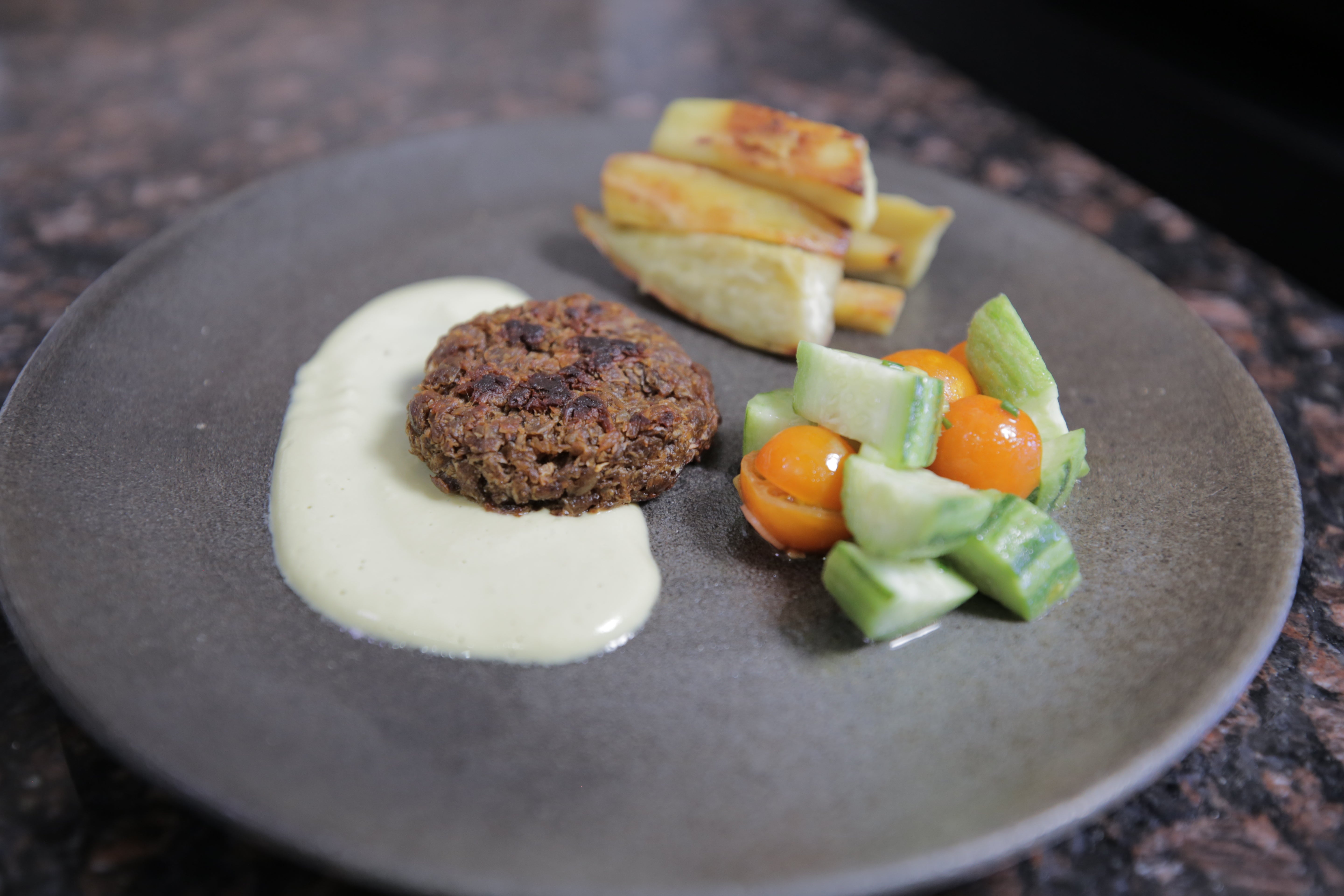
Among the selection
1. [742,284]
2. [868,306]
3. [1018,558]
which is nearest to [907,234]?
[868,306]

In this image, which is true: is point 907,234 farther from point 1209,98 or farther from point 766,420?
point 1209,98

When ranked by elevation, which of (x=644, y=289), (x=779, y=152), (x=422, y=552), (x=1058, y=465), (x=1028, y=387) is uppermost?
(x=779, y=152)

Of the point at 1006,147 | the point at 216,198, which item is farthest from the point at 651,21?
the point at 216,198

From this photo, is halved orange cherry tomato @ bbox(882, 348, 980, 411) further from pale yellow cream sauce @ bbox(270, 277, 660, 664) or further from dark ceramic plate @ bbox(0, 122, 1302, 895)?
pale yellow cream sauce @ bbox(270, 277, 660, 664)

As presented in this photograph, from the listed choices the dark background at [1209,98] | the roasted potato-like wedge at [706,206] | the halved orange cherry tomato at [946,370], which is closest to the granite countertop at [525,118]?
the dark background at [1209,98]

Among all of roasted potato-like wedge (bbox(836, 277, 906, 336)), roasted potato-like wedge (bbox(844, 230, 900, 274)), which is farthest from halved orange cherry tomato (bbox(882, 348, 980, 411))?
roasted potato-like wedge (bbox(844, 230, 900, 274))

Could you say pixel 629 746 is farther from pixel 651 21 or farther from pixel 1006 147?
pixel 651 21

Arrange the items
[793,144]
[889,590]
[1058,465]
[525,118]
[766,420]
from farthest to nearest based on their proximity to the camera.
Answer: [525,118]
[793,144]
[766,420]
[1058,465]
[889,590]
